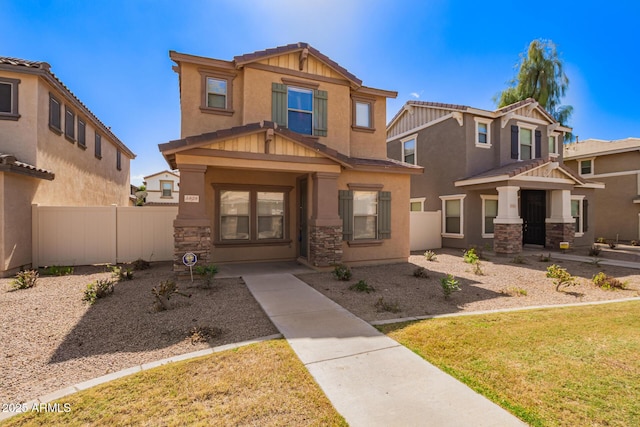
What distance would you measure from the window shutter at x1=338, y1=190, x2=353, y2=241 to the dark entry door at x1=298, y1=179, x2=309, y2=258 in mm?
1296

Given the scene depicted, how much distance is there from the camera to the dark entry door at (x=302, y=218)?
10383 mm

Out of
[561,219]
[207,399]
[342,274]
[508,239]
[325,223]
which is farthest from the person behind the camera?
[561,219]

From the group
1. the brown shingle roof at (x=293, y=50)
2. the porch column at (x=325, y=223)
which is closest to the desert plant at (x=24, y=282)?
the porch column at (x=325, y=223)

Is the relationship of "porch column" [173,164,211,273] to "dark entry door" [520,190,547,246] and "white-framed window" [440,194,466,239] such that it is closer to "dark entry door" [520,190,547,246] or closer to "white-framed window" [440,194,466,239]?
"white-framed window" [440,194,466,239]

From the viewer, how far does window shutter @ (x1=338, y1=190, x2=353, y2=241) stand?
9.92 metres

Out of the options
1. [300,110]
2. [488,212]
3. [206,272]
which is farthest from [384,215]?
[488,212]

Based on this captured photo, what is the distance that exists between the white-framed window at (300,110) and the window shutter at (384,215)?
11.2 feet

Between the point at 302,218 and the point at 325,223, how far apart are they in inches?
67.1

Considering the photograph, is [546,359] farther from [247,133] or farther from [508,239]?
[508,239]

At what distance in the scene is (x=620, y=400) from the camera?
3.00m

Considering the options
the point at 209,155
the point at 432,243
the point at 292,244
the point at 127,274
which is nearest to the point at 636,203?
the point at 432,243

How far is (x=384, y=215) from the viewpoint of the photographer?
1052 cm

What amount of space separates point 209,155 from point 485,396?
7.63 metres

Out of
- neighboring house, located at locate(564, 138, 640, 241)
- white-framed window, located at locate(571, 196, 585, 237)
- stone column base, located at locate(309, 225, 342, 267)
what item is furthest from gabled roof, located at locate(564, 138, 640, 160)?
stone column base, located at locate(309, 225, 342, 267)
